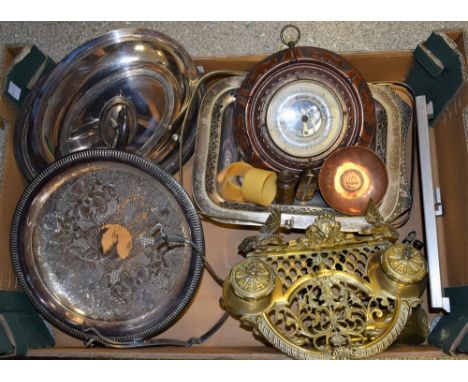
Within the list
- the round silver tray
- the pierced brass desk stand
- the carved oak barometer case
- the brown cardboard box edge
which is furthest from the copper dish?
the brown cardboard box edge

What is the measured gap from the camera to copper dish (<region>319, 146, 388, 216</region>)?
4.04ft

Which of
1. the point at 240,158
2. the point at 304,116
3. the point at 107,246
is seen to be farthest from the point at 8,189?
the point at 304,116

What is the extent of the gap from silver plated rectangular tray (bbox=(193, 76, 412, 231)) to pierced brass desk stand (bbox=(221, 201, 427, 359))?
0.51ft

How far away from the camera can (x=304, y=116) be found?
1.25m

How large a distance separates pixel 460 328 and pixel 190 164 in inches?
28.8

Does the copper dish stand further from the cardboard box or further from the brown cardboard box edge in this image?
the brown cardboard box edge

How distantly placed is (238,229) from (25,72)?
65 centimetres

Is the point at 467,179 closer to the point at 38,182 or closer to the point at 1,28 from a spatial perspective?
the point at 38,182

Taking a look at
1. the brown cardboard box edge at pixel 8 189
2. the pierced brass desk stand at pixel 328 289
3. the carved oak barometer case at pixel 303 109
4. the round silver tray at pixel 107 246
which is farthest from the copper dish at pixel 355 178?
the brown cardboard box edge at pixel 8 189

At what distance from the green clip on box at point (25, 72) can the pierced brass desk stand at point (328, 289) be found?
0.71 m

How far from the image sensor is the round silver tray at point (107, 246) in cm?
119

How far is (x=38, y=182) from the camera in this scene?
1231mm

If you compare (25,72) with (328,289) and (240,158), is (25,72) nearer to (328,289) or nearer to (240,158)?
(240,158)

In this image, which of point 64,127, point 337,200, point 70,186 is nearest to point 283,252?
point 337,200
